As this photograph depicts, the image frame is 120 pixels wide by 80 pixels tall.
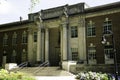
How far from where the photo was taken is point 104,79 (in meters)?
17.7

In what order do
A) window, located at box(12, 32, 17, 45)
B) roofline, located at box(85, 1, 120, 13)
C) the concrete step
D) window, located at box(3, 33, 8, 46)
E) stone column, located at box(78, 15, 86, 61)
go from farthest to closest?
window, located at box(3, 33, 8, 46)
window, located at box(12, 32, 17, 45)
stone column, located at box(78, 15, 86, 61)
roofline, located at box(85, 1, 120, 13)
the concrete step

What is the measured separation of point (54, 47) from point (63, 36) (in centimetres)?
385

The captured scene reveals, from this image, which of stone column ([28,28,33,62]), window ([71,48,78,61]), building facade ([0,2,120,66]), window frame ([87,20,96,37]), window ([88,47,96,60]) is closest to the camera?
building facade ([0,2,120,66])

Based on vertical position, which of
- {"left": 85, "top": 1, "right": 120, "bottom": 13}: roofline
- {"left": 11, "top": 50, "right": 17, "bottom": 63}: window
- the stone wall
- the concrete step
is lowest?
the concrete step

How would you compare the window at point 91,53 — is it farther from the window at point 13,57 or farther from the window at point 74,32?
the window at point 13,57

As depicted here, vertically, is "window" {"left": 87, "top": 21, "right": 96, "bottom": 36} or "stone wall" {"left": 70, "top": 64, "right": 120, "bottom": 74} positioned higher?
"window" {"left": 87, "top": 21, "right": 96, "bottom": 36}

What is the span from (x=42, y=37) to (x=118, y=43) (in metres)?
12.5

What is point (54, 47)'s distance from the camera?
116ft

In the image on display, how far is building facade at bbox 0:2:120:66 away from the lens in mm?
28672

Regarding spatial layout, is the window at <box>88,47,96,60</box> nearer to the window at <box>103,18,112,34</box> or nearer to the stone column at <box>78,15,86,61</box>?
the stone column at <box>78,15,86,61</box>

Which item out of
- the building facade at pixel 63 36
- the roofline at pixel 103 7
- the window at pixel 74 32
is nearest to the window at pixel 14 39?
the building facade at pixel 63 36

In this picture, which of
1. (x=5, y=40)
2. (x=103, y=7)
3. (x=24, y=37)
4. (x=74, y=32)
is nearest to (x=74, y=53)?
(x=74, y=32)

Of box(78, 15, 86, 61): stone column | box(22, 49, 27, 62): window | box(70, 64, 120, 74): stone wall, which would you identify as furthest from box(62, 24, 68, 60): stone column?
box(22, 49, 27, 62): window

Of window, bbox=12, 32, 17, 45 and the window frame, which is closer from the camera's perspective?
the window frame
